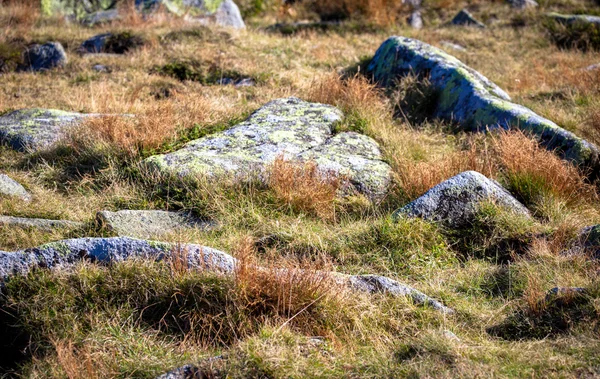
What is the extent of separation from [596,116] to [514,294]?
4.26 m

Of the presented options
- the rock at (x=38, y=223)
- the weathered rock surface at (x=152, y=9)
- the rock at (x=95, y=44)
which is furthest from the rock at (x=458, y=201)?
the weathered rock surface at (x=152, y=9)

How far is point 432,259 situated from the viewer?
5328 mm

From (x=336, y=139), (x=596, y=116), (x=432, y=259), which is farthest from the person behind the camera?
(x=596, y=116)

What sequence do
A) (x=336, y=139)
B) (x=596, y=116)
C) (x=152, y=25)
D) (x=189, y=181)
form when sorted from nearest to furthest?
(x=189, y=181), (x=336, y=139), (x=596, y=116), (x=152, y=25)

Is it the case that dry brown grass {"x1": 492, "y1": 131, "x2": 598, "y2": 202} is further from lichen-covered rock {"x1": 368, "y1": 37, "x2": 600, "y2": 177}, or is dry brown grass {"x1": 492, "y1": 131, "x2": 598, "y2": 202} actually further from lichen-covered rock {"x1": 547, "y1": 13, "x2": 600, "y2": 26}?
lichen-covered rock {"x1": 547, "y1": 13, "x2": 600, "y2": 26}

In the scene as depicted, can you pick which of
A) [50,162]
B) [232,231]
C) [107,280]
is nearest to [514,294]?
[232,231]

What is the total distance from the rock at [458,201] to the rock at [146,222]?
6.32ft

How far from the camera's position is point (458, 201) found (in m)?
5.79

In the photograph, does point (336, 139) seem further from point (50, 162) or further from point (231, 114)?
point (50, 162)

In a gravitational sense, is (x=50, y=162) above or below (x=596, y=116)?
below

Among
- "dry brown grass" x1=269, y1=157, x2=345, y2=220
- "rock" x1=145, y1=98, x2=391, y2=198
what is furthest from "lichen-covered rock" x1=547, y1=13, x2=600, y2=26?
"dry brown grass" x1=269, y1=157, x2=345, y2=220

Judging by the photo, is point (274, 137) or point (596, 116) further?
point (596, 116)

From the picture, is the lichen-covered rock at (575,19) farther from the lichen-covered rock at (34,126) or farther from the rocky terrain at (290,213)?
the lichen-covered rock at (34,126)

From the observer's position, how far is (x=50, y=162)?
7035 millimetres
